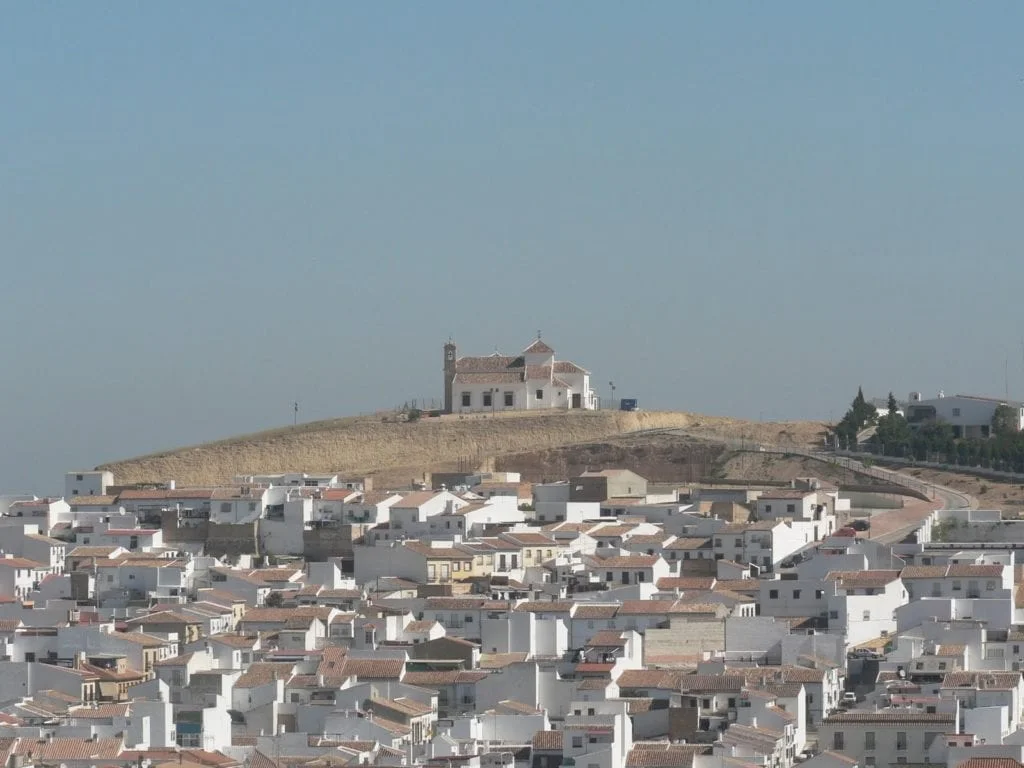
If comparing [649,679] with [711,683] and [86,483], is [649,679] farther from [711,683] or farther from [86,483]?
[86,483]

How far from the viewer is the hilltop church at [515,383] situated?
255 feet

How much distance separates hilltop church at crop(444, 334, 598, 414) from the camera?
3059 inches

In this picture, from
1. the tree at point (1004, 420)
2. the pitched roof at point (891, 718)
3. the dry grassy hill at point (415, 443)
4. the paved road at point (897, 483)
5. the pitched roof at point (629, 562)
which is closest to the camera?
the pitched roof at point (891, 718)

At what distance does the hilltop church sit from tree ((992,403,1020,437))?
1257 cm

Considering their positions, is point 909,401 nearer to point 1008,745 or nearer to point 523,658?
point 523,658

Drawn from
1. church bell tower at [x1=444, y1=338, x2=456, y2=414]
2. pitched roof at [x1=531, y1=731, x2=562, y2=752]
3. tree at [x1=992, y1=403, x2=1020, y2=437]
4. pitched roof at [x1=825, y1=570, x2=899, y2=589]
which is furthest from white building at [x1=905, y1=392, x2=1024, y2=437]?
pitched roof at [x1=531, y1=731, x2=562, y2=752]

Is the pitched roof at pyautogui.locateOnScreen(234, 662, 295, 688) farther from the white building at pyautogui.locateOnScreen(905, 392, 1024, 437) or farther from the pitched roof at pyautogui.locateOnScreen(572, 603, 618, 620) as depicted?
the white building at pyautogui.locateOnScreen(905, 392, 1024, 437)

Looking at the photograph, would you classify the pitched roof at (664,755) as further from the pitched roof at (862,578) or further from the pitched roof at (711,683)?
the pitched roof at (862,578)

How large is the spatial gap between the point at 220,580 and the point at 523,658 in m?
8.83

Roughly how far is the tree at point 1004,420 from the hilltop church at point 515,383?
12.6 meters

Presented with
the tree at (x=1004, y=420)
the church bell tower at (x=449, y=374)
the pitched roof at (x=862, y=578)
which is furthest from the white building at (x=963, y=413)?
the pitched roof at (x=862, y=578)

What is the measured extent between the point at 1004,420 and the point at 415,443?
52.0 feet

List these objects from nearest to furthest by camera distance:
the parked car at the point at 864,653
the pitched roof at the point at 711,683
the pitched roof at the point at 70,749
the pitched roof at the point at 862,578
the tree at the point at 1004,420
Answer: the pitched roof at the point at 70,749
the pitched roof at the point at 711,683
the parked car at the point at 864,653
the pitched roof at the point at 862,578
the tree at the point at 1004,420

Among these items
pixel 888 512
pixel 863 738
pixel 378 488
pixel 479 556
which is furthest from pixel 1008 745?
pixel 378 488
